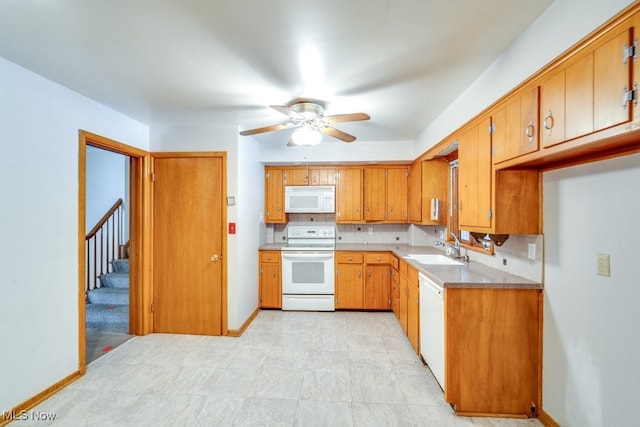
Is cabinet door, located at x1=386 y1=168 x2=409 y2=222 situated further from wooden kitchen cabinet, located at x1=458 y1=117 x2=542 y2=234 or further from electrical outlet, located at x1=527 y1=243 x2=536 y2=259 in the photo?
electrical outlet, located at x1=527 y1=243 x2=536 y2=259

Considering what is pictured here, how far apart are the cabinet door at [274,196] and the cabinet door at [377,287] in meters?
1.54

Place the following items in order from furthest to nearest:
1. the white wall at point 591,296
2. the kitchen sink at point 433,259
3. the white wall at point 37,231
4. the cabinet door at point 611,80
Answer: the kitchen sink at point 433,259 → the white wall at point 37,231 → the white wall at point 591,296 → the cabinet door at point 611,80

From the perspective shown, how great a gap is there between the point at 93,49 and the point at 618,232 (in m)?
3.14

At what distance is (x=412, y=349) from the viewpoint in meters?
2.83

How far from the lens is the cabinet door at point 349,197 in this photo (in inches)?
166

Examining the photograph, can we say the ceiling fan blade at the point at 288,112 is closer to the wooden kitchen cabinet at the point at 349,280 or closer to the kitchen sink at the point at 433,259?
the kitchen sink at the point at 433,259

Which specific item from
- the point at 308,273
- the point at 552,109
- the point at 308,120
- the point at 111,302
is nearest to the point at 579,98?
the point at 552,109

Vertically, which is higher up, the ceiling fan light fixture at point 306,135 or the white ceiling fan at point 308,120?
the white ceiling fan at point 308,120

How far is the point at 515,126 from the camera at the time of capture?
171 cm

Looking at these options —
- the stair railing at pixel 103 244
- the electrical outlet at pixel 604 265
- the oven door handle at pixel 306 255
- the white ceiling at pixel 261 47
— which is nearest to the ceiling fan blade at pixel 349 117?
the white ceiling at pixel 261 47

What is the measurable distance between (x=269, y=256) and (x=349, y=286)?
1.22 meters

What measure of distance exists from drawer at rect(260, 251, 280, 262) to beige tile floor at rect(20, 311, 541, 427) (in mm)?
1070

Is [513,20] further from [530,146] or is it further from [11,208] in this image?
[11,208]

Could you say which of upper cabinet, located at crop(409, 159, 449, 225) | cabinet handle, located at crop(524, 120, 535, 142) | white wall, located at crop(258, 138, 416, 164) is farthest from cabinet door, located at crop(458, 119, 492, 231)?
white wall, located at crop(258, 138, 416, 164)
